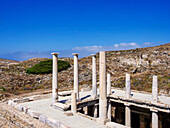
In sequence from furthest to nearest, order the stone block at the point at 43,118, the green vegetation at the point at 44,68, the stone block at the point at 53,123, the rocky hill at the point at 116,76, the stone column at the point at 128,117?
the green vegetation at the point at 44,68 < the rocky hill at the point at 116,76 < the stone column at the point at 128,117 < the stone block at the point at 43,118 < the stone block at the point at 53,123

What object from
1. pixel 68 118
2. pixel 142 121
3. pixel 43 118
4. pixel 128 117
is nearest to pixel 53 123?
pixel 43 118

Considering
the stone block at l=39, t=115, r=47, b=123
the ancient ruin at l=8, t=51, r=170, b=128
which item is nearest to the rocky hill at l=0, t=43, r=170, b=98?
the ancient ruin at l=8, t=51, r=170, b=128

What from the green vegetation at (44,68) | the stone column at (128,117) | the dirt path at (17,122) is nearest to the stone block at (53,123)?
the dirt path at (17,122)

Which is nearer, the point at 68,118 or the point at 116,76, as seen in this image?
the point at 68,118

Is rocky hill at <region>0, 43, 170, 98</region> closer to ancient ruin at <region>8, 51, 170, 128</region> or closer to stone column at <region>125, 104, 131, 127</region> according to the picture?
ancient ruin at <region>8, 51, 170, 128</region>

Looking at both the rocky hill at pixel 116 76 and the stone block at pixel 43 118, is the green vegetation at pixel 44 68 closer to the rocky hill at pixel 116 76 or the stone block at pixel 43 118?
the rocky hill at pixel 116 76

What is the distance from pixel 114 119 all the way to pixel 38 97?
10.3m

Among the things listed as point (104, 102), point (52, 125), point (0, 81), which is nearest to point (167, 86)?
point (104, 102)

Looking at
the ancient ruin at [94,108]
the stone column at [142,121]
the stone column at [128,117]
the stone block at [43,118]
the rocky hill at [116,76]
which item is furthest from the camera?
the rocky hill at [116,76]

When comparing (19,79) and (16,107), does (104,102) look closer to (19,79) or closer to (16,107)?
(16,107)

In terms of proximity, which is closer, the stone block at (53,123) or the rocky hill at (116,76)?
the stone block at (53,123)

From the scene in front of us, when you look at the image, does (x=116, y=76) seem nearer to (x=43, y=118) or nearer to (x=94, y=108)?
(x=94, y=108)

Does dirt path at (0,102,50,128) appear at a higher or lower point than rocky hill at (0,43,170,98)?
lower

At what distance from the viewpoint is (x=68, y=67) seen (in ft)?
142
